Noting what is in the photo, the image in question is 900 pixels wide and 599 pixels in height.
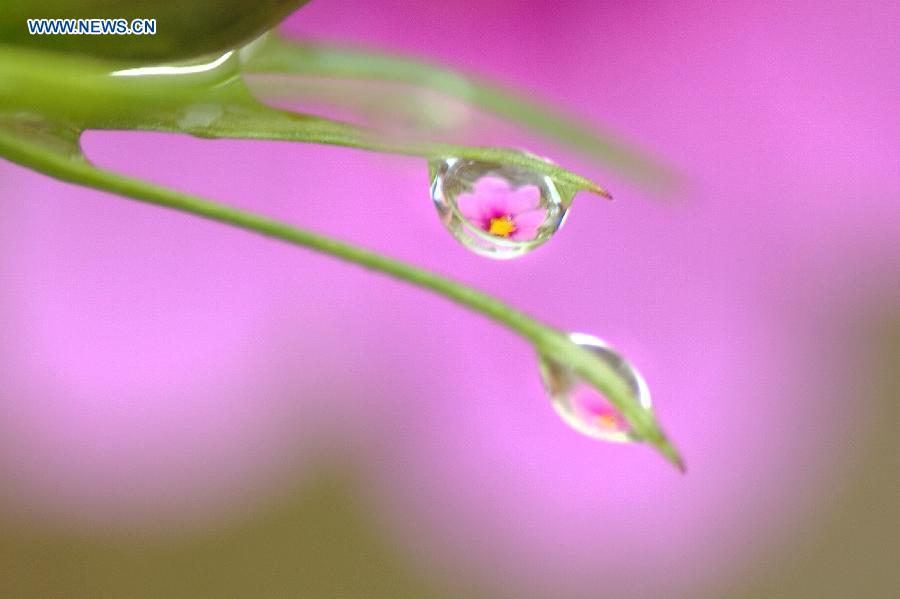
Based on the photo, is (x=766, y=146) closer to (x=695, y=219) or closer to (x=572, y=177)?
(x=695, y=219)

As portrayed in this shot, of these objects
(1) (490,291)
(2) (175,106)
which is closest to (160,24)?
(2) (175,106)

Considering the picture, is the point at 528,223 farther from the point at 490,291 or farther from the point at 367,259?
the point at 490,291

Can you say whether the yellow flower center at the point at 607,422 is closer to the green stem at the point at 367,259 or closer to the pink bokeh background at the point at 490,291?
the green stem at the point at 367,259

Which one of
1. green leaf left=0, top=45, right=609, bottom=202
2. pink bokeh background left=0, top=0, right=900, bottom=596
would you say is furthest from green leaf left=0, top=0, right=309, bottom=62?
pink bokeh background left=0, top=0, right=900, bottom=596

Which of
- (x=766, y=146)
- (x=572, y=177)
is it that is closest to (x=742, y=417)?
(x=766, y=146)

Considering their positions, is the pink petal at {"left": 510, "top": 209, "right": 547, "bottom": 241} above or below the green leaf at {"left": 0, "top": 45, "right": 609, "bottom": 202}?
above

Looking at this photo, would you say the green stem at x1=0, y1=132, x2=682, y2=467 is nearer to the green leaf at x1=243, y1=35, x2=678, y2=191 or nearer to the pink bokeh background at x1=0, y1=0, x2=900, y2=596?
the green leaf at x1=243, y1=35, x2=678, y2=191
